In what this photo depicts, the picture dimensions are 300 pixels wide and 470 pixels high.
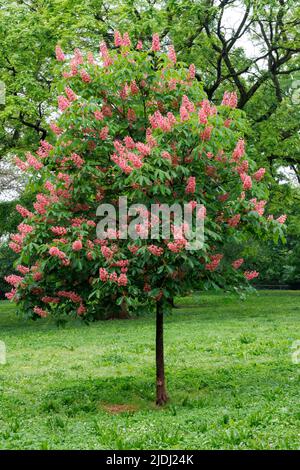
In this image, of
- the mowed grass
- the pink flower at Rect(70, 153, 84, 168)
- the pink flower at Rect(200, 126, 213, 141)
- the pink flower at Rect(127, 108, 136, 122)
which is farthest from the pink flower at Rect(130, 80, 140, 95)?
the mowed grass

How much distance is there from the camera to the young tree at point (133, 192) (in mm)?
8883

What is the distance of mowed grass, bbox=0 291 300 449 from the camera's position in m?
7.48

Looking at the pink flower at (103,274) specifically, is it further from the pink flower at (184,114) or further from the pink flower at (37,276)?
the pink flower at (184,114)

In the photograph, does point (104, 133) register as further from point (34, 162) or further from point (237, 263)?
point (237, 263)

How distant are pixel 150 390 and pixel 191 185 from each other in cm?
396

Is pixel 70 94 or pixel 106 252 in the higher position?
pixel 70 94

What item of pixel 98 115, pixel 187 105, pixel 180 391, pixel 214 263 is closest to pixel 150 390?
pixel 180 391

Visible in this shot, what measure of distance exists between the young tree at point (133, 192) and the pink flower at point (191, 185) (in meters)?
0.02

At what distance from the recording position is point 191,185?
8992 millimetres

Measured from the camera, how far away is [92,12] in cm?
2153

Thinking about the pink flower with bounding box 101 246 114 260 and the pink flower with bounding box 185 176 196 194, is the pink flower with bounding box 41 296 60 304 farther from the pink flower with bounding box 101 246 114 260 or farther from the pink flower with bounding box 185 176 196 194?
the pink flower with bounding box 185 176 196 194

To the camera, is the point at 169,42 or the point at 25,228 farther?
the point at 169,42

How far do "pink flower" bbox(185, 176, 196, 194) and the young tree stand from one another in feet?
0.05
